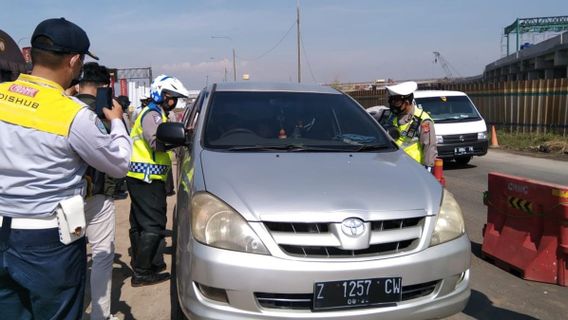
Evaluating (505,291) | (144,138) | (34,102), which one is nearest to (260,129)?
(144,138)

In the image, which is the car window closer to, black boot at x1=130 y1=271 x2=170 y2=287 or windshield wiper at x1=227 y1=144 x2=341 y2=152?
windshield wiper at x1=227 y1=144 x2=341 y2=152

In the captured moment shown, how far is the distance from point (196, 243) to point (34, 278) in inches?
33.4

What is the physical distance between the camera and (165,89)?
4559mm

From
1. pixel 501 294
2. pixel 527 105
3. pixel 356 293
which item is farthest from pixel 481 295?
pixel 527 105

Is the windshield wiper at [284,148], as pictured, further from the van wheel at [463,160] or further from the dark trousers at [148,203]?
the van wheel at [463,160]

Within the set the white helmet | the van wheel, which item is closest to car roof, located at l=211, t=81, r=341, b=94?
the white helmet

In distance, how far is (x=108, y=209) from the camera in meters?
3.61

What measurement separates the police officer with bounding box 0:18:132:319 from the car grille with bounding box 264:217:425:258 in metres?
0.99

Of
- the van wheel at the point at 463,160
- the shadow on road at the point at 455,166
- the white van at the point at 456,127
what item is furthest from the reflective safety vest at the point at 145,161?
→ the van wheel at the point at 463,160

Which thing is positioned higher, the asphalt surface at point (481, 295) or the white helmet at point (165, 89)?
the white helmet at point (165, 89)

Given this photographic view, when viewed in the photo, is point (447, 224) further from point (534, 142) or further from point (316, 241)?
point (534, 142)

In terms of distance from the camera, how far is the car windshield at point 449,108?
12398 mm

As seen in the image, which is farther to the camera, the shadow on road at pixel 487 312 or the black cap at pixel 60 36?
the shadow on road at pixel 487 312

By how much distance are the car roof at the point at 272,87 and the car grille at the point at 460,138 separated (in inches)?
298
